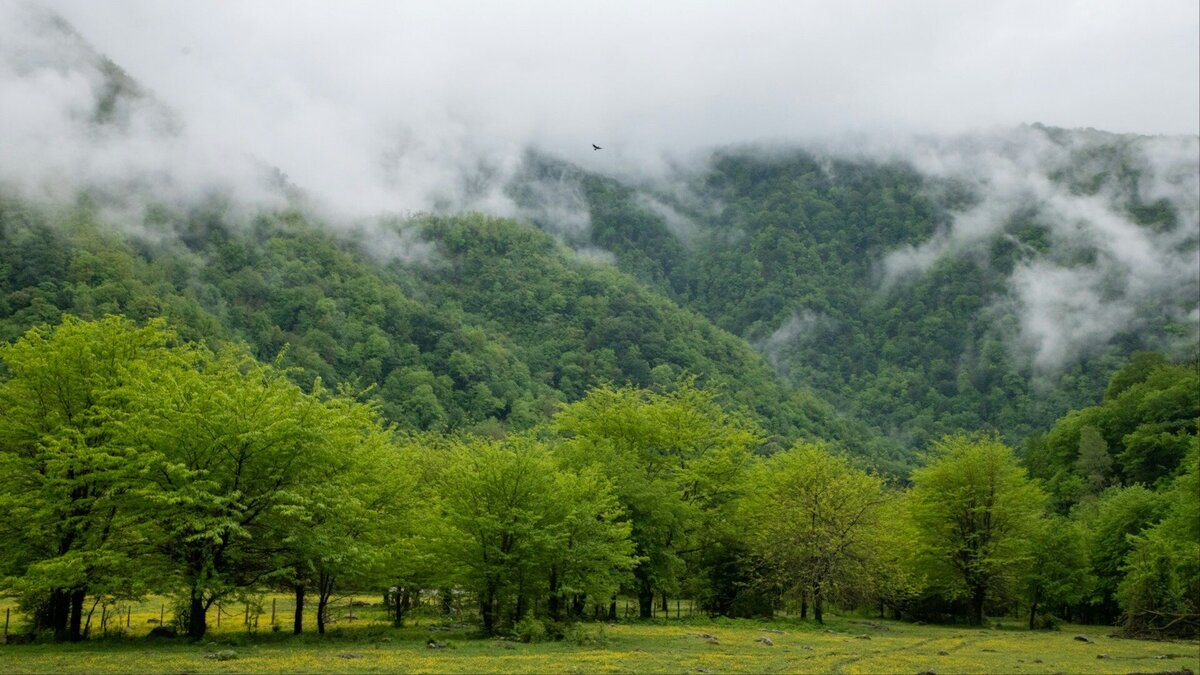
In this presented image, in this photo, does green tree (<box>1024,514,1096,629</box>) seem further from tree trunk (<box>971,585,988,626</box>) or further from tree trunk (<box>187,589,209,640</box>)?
tree trunk (<box>187,589,209,640</box>)

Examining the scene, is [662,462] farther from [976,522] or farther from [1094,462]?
[1094,462]

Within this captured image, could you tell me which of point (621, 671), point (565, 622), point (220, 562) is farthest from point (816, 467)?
point (220, 562)

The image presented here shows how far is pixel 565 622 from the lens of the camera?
41969 mm

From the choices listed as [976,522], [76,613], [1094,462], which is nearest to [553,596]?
[76,613]

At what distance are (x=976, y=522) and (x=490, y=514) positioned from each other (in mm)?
37427

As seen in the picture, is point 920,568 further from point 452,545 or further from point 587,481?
point 452,545

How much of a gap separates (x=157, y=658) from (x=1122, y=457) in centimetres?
11146

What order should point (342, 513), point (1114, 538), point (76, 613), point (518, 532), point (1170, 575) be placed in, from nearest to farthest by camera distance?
point (76, 613) → point (342, 513) → point (518, 532) → point (1170, 575) → point (1114, 538)

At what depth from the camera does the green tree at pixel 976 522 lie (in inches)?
2277

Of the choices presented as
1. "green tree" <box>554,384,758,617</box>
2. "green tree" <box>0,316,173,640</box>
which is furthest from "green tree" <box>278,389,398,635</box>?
"green tree" <box>554,384,758,617</box>

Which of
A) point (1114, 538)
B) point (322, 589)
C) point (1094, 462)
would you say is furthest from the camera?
point (1094, 462)

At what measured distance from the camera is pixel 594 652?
35000mm

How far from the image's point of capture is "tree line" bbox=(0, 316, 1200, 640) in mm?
33000

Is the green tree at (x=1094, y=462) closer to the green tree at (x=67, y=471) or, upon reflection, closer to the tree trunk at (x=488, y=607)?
the tree trunk at (x=488, y=607)
